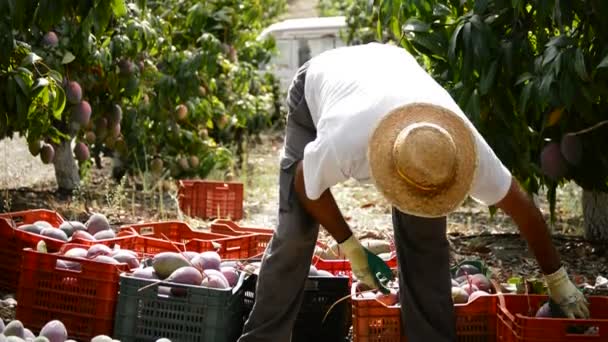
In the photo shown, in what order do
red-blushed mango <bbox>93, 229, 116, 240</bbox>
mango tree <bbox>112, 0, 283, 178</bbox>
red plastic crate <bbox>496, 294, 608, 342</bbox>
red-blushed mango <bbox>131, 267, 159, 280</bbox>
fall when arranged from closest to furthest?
red plastic crate <bbox>496, 294, 608, 342</bbox> → red-blushed mango <bbox>131, 267, 159, 280</bbox> → red-blushed mango <bbox>93, 229, 116, 240</bbox> → mango tree <bbox>112, 0, 283, 178</bbox>

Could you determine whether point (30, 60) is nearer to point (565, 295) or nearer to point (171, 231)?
point (171, 231)

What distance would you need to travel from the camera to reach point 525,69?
3945 millimetres

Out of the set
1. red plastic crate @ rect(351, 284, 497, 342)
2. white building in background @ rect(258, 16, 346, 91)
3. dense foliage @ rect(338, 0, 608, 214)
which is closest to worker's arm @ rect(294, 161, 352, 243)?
red plastic crate @ rect(351, 284, 497, 342)

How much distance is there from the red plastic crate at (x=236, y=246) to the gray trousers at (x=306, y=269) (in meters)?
0.87

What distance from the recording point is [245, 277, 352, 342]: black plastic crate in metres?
3.82

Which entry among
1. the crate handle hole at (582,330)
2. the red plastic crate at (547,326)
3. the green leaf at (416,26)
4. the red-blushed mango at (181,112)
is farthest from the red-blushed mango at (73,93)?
the crate handle hole at (582,330)

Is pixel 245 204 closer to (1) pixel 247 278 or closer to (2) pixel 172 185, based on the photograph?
(2) pixel 172 185

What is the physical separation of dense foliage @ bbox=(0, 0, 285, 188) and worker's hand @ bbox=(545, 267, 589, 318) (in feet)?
6.11

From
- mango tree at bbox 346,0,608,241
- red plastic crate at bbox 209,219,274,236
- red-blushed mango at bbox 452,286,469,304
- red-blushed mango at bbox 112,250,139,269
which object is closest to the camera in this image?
mango tree at bbox 346,0,608,241

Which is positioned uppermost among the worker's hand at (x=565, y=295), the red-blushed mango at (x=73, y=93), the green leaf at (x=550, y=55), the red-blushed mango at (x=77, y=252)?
the green leaf at (x=550, y=55)

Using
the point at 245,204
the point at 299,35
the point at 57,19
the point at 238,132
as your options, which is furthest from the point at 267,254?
the point at 299,35

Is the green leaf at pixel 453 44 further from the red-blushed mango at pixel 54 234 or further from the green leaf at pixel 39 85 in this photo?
the red-blushed mango at pixel 54 234

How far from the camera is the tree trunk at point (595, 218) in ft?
18.9

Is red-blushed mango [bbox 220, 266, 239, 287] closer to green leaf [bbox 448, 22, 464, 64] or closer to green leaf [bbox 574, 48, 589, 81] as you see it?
green leaf [bbox 448, 22, 464, 64]
